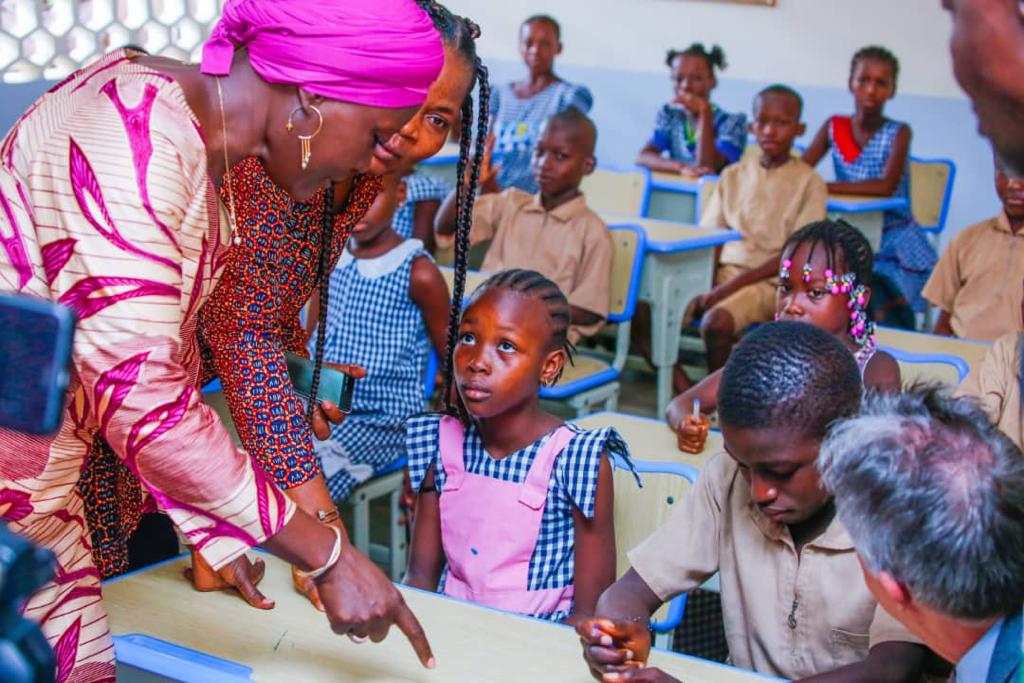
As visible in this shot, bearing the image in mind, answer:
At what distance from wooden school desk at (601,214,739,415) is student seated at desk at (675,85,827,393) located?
0.58 feet

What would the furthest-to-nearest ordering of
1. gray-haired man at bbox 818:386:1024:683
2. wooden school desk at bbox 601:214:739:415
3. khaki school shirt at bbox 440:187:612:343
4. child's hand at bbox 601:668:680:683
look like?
wooden school desk at bbox 601:214:739:415 → khaki school shirt at bbox 440:187:612:343 → child's hand at bbox 601:668:680:683 → gray-haired man at bbox 818:386:1024:683

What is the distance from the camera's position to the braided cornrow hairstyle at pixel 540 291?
2.08m

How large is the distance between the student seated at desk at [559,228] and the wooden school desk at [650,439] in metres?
1.07

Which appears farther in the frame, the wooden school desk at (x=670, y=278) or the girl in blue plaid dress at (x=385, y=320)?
the wooden school desk at (x=670, y=278)

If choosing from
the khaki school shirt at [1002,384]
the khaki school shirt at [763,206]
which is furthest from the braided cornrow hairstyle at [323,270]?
the khaki school shirt at [763,206]

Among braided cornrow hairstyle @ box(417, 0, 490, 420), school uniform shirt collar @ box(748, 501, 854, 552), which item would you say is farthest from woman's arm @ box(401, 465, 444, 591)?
school uniform shirt collar @ box(748, 501, 854, 552)

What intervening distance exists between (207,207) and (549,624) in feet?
2.38

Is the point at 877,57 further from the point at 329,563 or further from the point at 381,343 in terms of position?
the point at 329,563

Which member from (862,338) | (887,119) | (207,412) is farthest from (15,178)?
(887,119)

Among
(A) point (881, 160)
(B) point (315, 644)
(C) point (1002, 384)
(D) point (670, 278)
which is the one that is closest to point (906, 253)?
(A) point (881, 160)

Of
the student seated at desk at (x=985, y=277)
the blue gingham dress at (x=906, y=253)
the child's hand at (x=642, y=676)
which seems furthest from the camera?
the blue gingham dress at (x=906, y=253)

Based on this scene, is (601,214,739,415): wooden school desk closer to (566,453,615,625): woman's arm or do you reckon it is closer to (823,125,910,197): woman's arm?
(823,125,910,197): woman's arm

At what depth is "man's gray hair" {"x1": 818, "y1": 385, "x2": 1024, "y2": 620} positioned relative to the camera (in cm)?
110

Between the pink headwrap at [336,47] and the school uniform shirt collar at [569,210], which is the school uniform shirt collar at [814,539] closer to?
the pink headwrap at [336,47]
